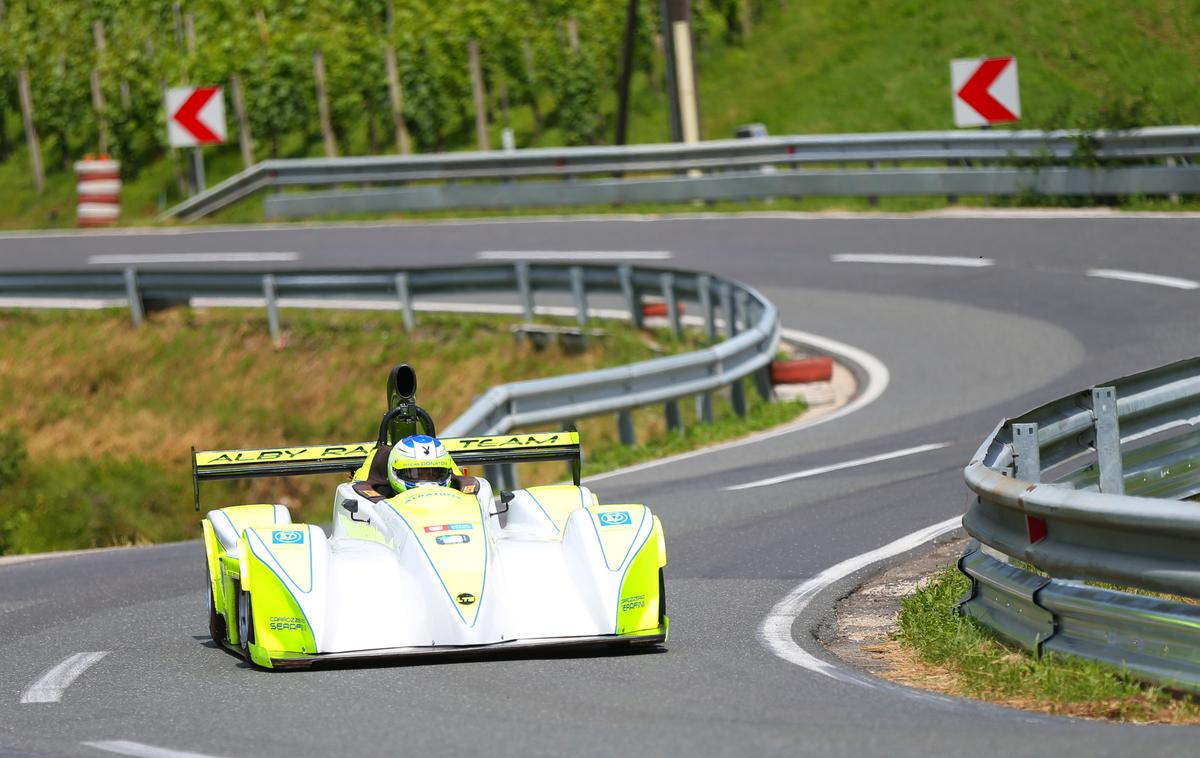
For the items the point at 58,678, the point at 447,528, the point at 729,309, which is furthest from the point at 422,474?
the point at 729,309

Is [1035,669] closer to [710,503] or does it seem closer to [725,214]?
[710,503]

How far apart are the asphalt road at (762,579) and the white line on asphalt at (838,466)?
0.62 feet

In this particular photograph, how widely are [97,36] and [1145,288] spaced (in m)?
70.3

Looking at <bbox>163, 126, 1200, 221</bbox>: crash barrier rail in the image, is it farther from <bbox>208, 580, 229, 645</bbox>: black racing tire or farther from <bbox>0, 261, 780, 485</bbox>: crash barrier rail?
<bbox>208, 580, 229, 645</bbox>: black racing tire

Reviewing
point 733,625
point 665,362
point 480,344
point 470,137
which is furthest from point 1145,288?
point 470,137

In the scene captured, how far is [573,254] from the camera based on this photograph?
26578 millimetres

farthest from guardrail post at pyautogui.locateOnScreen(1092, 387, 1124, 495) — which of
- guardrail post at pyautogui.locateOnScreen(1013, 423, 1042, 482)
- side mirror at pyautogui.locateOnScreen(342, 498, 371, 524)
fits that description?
side mirror at pyautogui.locateOnScreen(342, 498, 371, 524)

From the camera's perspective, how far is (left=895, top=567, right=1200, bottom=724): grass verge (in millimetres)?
6715

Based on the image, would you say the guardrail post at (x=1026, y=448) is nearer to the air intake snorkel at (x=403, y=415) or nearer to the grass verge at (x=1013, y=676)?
the grass verge at (x=1013, y=676)

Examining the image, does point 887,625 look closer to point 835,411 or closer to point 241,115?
point 835,411

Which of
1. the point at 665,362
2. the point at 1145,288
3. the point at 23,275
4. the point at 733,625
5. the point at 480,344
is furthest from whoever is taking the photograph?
the point at 23,275

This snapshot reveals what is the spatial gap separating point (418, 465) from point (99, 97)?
2908 inches

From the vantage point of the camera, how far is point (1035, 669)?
7.33m

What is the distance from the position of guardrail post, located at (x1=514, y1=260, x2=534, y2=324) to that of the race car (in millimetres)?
13125
